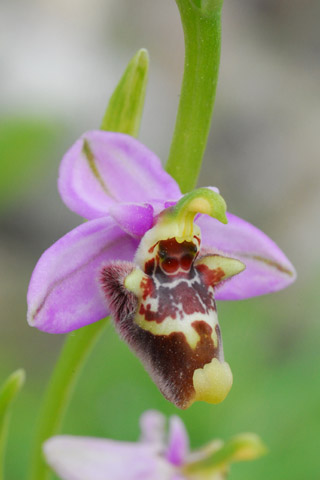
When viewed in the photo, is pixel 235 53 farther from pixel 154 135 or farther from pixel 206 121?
pixel 206 121

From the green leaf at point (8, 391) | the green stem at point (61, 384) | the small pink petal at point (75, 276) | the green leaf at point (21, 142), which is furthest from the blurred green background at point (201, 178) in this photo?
the small pink petal at point (75, 276)

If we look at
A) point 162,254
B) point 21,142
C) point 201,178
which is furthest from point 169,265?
point 201,178

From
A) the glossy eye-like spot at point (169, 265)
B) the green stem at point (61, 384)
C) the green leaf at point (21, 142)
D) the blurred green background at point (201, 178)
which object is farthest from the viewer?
the green leaf at point (21, 142)

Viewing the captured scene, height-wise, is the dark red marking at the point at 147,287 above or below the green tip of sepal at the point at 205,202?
below

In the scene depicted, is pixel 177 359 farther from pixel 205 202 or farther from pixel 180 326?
pixel 205 202

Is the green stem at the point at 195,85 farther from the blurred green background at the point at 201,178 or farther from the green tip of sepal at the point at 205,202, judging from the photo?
the blurred green background at the point at 201,178

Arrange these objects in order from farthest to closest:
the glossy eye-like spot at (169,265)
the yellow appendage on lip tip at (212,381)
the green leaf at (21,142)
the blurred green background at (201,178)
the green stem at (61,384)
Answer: the green leaf at (21,142) < the blurred green background at (201,178) < the green stem at (61,384) < the glossy eye-like spot at (169,265) < the yellow appendage on lip tip at (212,381)
